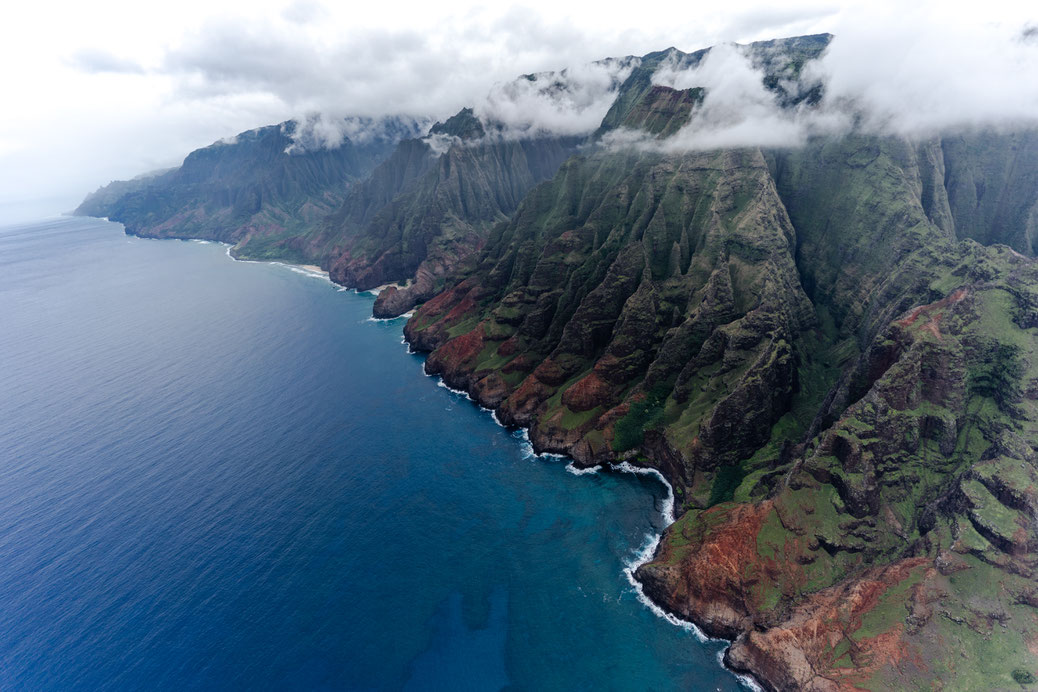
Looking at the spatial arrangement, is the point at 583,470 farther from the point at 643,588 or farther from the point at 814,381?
the point at 814,381

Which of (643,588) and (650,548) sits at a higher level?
(643,588)

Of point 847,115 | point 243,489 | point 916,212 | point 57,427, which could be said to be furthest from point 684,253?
point 57,427

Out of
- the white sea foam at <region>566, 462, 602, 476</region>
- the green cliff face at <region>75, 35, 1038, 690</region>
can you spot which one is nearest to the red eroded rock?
the green cliff face at <region>75, 35, 1038, 690</region>

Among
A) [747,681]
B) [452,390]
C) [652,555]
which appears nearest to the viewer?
[747,681]

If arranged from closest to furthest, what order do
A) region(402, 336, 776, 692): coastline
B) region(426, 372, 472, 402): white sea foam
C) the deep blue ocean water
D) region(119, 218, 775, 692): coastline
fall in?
region(402, 336, 776, 692): coastline < region(119, 218, 775, 692): coastline < the deep blue ocean water < region(426, 372, 472, 402): white sea foam

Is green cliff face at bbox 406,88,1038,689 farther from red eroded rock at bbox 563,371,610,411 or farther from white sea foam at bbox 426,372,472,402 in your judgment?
white sea foam at bbox 426,372,472,402

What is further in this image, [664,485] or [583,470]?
[583,470]

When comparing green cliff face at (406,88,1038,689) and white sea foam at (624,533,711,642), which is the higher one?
green cliff face at (406,88,1038,689)

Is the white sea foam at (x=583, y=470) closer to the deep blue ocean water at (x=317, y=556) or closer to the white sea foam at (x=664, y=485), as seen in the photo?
the deep blue ocean water at (x=317, y=556)

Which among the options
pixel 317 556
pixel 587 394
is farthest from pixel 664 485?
pixel 317 556

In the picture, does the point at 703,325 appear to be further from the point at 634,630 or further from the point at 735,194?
the point at 634,630
